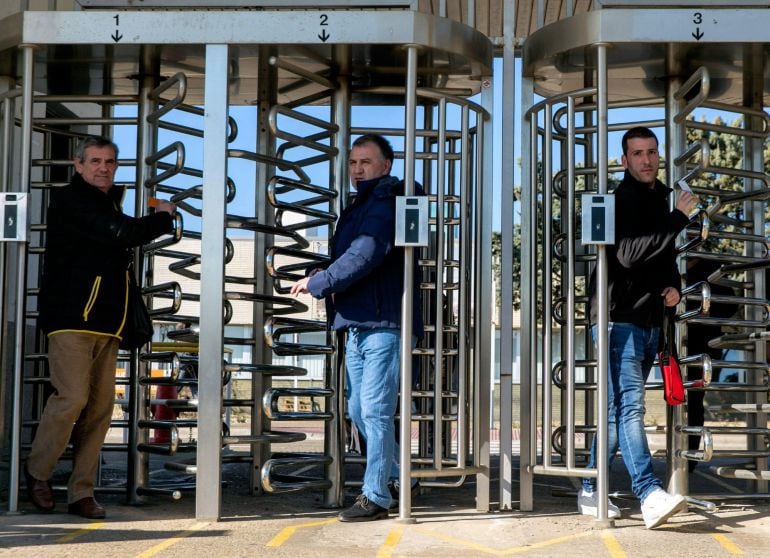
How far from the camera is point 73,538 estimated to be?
563 centimetres

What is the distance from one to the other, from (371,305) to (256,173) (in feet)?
6.15

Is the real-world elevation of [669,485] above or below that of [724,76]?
below

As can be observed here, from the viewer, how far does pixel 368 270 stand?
6137 millimetres

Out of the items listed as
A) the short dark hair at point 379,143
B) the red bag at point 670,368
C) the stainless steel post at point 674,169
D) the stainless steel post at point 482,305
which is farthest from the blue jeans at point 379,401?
the stainless steel post at point 674,169

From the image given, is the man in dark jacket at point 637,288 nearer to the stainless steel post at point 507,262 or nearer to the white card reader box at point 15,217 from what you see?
the stainless steel post at point 507,262

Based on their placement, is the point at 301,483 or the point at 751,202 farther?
the point at 751,202

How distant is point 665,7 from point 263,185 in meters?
2.80

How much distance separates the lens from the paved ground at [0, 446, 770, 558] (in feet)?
17.5

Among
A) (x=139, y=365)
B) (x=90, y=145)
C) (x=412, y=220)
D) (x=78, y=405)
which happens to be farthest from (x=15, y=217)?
(x=412, y=220)

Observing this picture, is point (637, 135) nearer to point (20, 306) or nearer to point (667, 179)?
point (667, 179)

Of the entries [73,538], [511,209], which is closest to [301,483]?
[73,538]

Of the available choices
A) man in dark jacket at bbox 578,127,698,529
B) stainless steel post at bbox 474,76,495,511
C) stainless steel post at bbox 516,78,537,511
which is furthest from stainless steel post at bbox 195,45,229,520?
man in dark jacket at bbox 578,127,698,529

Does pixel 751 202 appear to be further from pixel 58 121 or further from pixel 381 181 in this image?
pixel 58 121

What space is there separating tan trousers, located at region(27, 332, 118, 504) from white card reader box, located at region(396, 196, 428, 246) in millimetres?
1767
